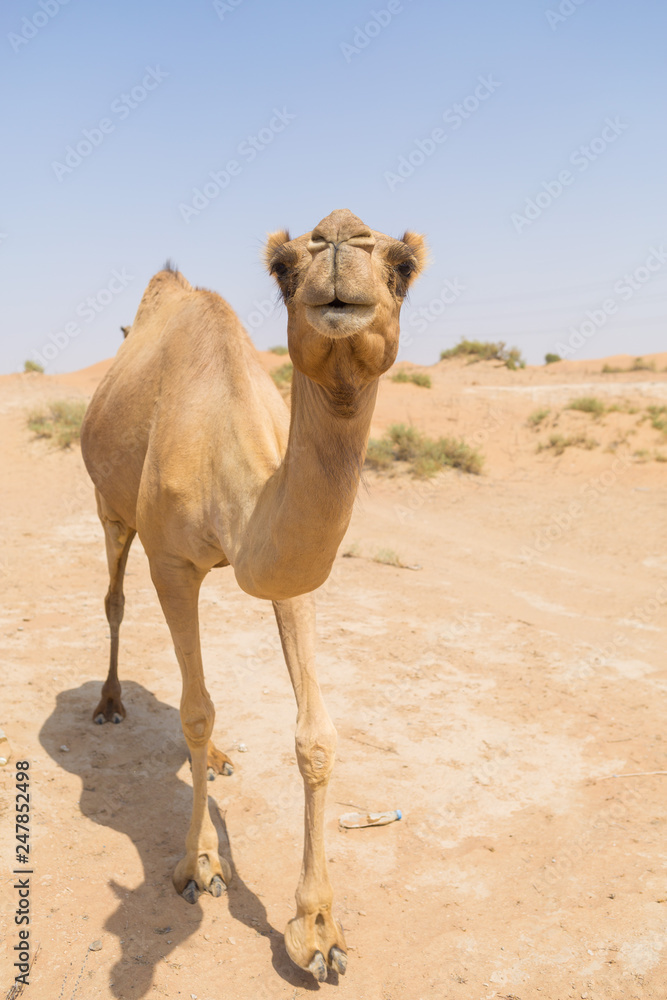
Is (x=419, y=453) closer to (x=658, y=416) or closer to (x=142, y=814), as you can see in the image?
(x=658, y=416)

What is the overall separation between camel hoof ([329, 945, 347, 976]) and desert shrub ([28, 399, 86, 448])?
1230 cm

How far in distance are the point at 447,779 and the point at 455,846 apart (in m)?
0.64

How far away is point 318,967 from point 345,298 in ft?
9.03

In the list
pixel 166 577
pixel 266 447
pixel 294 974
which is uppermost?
pixel 266 447

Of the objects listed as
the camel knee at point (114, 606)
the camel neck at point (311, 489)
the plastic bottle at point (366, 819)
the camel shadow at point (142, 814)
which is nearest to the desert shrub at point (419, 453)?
the camel knee at point (114, 606)

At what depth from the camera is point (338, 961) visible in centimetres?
316

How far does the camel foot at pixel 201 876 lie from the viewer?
3.64 metres

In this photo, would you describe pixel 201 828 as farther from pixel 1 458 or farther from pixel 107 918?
pixel 1 458

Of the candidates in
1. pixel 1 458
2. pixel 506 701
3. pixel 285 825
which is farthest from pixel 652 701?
pixel 1 458

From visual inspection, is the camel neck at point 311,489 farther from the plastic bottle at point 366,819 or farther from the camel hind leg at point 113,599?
the camel hind leg at point 113,599

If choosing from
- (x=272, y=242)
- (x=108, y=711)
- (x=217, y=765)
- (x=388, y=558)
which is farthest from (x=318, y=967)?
(x=388, y=558)

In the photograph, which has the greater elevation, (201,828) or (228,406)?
(228,406)

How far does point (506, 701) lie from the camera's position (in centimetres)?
572

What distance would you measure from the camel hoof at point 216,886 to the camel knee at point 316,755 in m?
0.85
